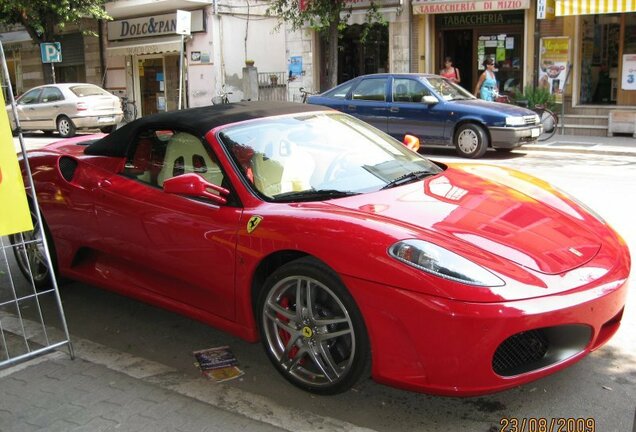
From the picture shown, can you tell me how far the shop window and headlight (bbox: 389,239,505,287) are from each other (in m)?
15.6

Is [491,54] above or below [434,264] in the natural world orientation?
above

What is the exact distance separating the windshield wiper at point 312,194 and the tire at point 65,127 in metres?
17.1

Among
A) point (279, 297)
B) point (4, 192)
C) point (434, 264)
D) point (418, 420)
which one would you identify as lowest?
point (418, 420)

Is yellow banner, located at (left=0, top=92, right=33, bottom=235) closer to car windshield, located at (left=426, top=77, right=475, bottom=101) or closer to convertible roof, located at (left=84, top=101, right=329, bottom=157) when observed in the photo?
convertible roof, located at (left=84, top=101, right=329, bottom=157)

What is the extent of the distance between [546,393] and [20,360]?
9.28 ft

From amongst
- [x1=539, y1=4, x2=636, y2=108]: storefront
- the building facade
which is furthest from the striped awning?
the building facade

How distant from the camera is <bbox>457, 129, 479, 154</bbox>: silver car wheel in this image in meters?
12.2

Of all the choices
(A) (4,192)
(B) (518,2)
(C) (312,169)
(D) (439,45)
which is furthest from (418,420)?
(D) (439,45)

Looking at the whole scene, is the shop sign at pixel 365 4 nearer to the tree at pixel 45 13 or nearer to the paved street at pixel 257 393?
the tree at pixel 45 13

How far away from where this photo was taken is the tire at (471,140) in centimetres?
1209

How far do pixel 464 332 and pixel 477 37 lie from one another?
17194 mm

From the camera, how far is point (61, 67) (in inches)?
1176

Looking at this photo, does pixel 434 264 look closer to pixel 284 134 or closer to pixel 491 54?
pixel 284 134

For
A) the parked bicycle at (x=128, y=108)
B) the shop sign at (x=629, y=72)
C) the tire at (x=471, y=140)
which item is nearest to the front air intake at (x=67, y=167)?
the tire at (x=471, y=140)
